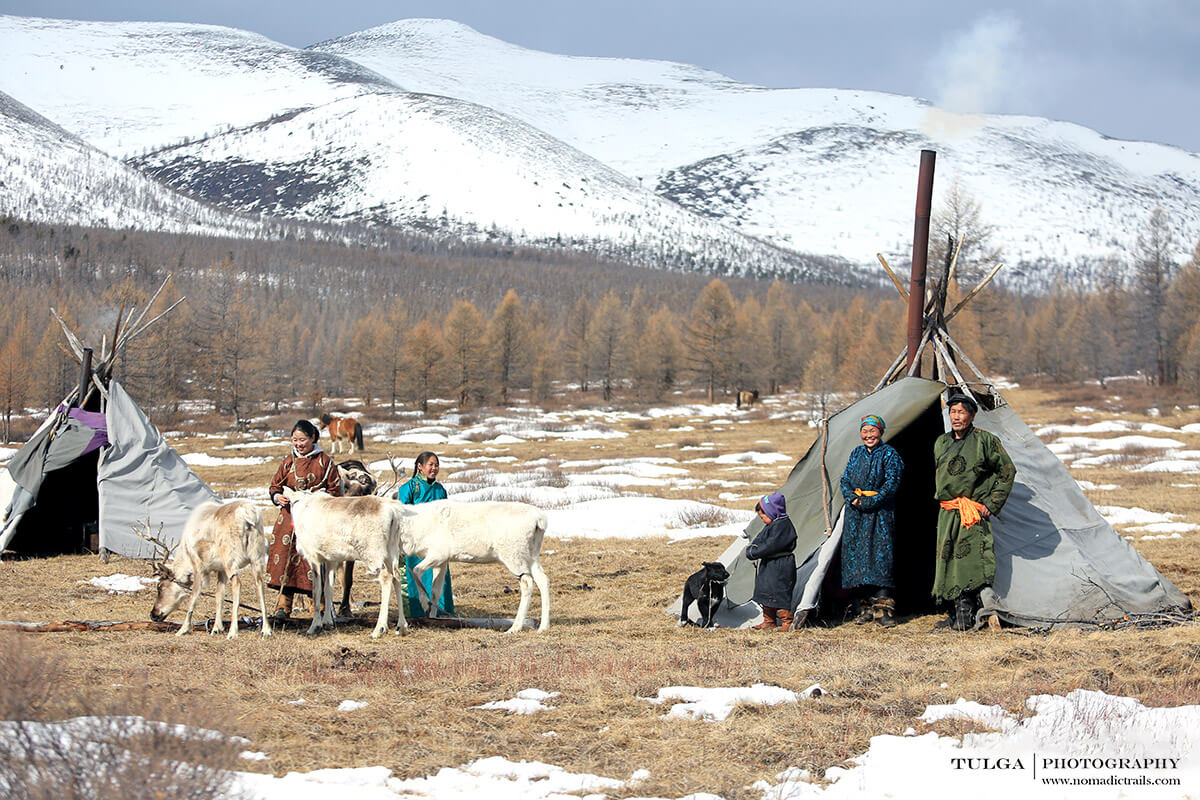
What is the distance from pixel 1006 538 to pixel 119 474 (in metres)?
12.5

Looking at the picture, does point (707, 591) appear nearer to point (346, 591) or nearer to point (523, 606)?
point (523, 606)

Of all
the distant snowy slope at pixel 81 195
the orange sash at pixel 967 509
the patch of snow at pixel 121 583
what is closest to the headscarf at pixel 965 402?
the orange sash at pixel 967 509

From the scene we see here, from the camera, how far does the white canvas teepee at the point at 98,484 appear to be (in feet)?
47.1

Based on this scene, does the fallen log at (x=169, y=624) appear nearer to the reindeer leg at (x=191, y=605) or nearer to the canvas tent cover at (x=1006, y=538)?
the reindeer leg at (x=191, y=605)

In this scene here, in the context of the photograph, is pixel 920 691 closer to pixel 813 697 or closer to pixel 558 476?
pixel 813 697

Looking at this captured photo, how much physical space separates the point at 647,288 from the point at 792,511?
14775cm

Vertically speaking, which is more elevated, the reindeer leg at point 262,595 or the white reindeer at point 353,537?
the white reindeer at point 353,537

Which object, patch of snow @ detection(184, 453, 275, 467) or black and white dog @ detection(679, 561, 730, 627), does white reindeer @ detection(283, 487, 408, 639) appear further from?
patch of snow @ detection(184, 453, 275, 467)

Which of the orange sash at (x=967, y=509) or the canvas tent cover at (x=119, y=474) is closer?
the orange sash at (x=967, y=509)

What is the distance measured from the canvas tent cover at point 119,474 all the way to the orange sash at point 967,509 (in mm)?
10910

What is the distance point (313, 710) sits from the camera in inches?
227

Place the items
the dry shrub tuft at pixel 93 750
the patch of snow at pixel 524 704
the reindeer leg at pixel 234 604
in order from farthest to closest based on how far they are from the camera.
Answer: the reindeer leg at pixel 234 604
the patch of snow at pixel 524 704
the dry shrub tuft at pixel 93 750

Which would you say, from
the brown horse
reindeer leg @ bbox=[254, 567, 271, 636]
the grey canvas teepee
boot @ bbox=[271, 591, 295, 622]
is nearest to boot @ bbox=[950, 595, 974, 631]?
the grey canvas teepee

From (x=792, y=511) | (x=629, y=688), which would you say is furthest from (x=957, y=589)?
(x=629, y=688)
